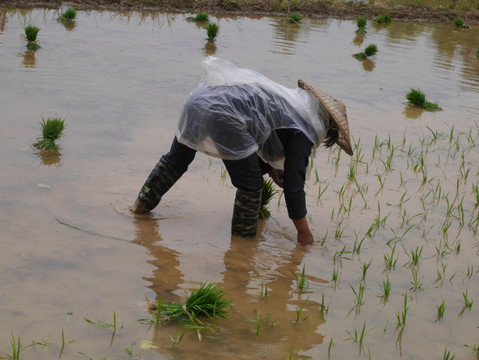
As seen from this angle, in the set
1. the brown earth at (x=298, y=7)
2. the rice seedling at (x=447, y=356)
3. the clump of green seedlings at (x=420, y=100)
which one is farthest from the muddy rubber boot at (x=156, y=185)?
the brown earth at (x=298, y=7)

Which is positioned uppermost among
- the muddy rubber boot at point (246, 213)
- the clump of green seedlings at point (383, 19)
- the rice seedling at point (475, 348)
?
the clump of green seedlings at point (383, 19)

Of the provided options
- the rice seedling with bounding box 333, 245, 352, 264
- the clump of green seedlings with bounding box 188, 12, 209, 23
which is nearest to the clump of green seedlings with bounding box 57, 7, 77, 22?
the clump of green seedlings with bounding box 188, 12, 209, 23

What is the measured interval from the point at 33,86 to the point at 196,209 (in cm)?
322

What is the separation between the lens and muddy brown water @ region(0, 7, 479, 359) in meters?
2.90

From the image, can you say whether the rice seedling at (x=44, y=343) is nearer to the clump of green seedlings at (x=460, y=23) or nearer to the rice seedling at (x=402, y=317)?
the rice seedling at (x=402, y=317)

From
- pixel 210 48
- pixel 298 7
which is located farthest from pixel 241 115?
pixel 298 7

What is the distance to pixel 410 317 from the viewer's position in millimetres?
3248

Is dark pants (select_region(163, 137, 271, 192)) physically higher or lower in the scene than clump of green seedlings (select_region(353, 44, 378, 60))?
lower

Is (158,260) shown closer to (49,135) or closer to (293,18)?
(49,135)

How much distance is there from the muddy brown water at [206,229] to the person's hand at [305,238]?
0.21 feet

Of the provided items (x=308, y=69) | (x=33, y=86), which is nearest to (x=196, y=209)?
(x=33, y=86)

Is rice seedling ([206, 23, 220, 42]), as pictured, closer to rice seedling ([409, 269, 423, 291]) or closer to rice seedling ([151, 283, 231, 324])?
rice seedling ([409, 269, 423, 291])

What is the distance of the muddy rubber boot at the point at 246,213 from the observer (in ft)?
12.3

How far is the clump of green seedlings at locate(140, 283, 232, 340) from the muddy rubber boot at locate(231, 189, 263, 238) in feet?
2.91
